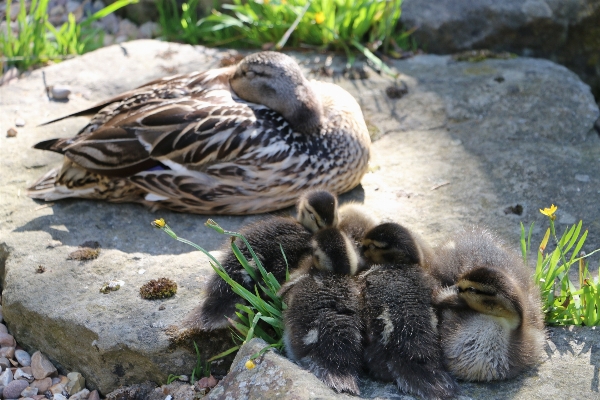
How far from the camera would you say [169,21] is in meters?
8.36

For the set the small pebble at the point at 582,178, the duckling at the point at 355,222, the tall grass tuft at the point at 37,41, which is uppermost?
the duckling at the point at 355,222

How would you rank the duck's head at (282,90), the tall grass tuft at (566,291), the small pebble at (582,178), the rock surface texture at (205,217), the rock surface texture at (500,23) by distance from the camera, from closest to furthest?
the tall grass tuft at (566,291) < the rock surface texture at (205,217) < the duck's head at (282,90) < the small pebble at (582,178) < the rock surface texture at (500,23)

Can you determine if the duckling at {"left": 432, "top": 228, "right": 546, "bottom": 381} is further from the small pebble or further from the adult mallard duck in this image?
the small pebble

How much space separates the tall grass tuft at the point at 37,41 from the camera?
717 centimetres

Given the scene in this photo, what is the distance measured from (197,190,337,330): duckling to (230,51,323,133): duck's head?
114 centimetres

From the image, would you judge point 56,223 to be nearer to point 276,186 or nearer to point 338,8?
point 276,186

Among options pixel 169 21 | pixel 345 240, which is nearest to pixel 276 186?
pixel 345 240

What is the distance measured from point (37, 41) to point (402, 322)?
5.38 m

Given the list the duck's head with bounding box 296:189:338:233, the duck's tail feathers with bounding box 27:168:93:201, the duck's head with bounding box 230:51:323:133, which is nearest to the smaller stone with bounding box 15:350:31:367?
the duck's tail feathers with bounding box 27:168:93:201

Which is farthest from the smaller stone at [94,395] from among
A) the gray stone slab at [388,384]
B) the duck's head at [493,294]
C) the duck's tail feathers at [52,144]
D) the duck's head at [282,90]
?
the duck's head at [282,90]

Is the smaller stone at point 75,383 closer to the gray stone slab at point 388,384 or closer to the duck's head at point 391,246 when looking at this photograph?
the gray stone slab at point 388,384

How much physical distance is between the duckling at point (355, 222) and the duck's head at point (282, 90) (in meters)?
0.91

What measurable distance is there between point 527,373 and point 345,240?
1144mm

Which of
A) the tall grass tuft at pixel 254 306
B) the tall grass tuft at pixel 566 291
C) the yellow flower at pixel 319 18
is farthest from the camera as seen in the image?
the yellow flower at pixel 319 18
